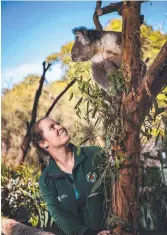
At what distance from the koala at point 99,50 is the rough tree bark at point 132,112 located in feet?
2.90

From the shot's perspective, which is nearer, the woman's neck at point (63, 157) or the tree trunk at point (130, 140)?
the tree trunk at point (130, 140)

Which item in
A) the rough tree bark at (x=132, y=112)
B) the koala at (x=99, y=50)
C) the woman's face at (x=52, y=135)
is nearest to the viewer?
the rough tree bark at (x=132, y=112)

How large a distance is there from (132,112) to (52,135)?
1.43 feet

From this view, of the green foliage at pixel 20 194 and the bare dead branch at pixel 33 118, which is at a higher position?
the bare dead branch at pixel 33 118

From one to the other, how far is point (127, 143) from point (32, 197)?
1.36 meters

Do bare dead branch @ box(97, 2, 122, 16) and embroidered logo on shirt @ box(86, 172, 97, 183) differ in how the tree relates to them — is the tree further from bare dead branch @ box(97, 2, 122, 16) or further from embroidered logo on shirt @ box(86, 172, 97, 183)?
bare dead branch @ box(97, 2, 122, 16)

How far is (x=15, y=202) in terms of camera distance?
2.50 m

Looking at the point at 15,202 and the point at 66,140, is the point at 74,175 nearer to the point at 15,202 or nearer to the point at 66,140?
the point at 66,140

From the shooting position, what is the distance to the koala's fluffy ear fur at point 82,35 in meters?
2.39

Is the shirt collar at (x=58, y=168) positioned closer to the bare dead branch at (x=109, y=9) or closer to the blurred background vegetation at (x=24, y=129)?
the blurred background vegetation at (x=24, y=129)

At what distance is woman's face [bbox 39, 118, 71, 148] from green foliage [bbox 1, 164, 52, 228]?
3.10 feet

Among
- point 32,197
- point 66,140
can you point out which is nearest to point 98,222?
point 66,140

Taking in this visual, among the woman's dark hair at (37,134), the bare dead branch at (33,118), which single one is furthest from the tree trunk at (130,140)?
the bare dead branch at (33,118)

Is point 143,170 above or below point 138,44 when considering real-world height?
below
